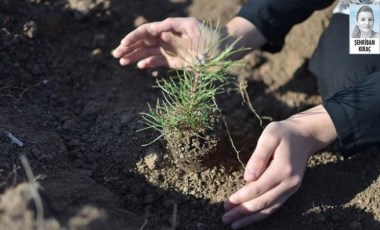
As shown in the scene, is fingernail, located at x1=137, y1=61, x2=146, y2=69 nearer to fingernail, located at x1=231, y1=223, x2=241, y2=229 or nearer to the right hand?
the right hand

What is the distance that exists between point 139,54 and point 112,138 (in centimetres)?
46

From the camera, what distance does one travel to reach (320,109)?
1.87m

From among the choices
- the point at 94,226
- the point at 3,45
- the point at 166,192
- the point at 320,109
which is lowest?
the point at 166,192

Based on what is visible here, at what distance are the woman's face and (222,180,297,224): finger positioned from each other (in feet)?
2.80

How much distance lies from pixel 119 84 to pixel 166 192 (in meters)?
0.67

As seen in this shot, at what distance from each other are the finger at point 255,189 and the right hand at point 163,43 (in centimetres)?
58

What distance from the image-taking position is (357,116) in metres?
1.81

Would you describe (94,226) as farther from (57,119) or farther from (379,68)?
(379,68)

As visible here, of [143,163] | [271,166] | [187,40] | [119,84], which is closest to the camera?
[271,166]

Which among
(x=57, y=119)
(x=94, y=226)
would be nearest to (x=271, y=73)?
(x=57, y=119)

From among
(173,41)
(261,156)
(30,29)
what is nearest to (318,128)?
(261,156)

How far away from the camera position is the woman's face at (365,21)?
2145 mm

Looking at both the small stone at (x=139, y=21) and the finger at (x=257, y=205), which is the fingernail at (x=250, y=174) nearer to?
the finger at (x=257, y=205)

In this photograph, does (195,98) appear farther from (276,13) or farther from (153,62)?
(276,13)
